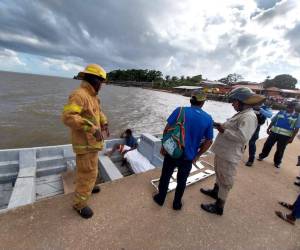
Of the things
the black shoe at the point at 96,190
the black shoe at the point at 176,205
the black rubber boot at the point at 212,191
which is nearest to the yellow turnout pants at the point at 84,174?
the black shoe at the point at 96,190

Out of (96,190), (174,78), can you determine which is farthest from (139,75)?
(96,190)

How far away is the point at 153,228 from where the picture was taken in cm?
194

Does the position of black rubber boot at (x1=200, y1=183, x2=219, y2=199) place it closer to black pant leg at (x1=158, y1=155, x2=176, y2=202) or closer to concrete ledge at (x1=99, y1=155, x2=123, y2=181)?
black pant leg at (x1=158, y1=155, x2=176, y2=202)

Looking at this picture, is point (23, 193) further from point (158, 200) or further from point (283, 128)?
point (283, 128)

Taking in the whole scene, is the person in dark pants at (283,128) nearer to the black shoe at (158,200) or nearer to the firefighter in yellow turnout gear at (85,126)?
the black shoe at (158,200)

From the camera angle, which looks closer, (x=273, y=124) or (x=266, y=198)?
(x=266, y=198)

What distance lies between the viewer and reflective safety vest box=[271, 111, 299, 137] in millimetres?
3586

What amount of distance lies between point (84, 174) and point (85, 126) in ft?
1.97

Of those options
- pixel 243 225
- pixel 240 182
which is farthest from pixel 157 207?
pixel 240 182

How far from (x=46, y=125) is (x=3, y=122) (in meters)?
2.44

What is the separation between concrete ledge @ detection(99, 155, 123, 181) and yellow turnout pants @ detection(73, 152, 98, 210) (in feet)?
4.11

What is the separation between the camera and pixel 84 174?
187 cm

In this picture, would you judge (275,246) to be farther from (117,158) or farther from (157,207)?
(117,158)

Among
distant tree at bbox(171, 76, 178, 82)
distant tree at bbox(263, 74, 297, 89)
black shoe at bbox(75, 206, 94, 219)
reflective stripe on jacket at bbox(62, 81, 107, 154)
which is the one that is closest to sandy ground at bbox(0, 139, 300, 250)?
black shoe at bbox(75, 206, 94, 219)
